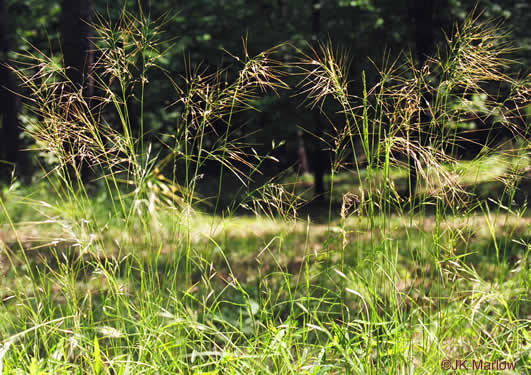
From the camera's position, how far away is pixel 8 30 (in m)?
10.4

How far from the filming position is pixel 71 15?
537 cm

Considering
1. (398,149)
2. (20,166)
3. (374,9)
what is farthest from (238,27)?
(398,149)

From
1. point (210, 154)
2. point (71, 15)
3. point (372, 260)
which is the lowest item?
point (372, 260)

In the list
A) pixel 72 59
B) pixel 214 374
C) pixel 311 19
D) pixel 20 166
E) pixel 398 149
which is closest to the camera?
pixel 214 374

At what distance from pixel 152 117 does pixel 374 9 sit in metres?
6.16

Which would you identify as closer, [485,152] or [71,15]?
[485,152]

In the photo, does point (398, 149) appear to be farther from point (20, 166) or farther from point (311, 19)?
point (311, 19)

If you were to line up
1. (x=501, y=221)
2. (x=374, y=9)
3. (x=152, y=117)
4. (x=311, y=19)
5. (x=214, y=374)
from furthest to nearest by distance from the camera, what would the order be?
(x=152, y=117)
(x=311, y=19)
(x=374, y=9)
(x=501, y=221)
(x=214, y=374)

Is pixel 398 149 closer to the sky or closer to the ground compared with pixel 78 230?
closer to the sky

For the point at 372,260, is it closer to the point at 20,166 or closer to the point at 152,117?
the point at 20,166

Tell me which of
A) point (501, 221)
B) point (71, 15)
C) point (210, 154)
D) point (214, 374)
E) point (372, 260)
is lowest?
point (501, 221)

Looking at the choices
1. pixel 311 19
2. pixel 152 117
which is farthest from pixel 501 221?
pixel 152 117

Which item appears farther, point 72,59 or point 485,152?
point 72,59

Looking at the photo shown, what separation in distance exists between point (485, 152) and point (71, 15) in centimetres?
467
